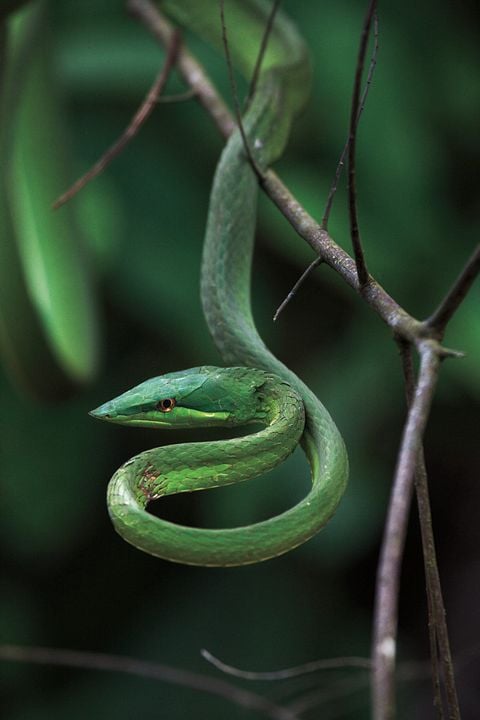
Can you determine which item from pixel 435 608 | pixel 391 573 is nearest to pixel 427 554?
pixel 435 608

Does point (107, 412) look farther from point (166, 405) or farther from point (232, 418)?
point (232, 418)

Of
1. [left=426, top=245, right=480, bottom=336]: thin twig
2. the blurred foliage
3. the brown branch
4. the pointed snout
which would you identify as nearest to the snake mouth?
the pointed snout

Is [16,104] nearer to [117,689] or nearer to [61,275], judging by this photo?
[61,275]

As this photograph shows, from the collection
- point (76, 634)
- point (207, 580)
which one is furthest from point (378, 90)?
point (76, 634)

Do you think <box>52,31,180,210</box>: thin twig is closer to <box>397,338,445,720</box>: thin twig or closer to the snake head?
the snake head

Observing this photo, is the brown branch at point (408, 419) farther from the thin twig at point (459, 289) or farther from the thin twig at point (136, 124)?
the thin twig at point (136, 124)

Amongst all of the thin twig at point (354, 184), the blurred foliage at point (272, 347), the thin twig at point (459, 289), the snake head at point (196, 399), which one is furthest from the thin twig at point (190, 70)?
the thin twig at point (459, 289)
